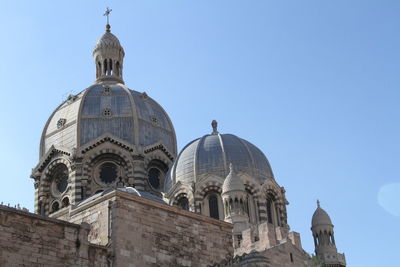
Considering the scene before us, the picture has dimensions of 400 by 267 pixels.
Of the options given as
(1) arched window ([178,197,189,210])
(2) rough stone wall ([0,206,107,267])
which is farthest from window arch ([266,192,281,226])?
(2) rough stone wall ([0,206,107,267])

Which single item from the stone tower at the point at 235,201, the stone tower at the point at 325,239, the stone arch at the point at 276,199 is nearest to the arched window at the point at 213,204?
the stone tower at the point at 235,201

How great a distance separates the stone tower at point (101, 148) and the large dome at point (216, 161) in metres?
2.43

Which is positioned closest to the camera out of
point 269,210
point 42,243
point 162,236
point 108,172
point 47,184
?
point 42,243

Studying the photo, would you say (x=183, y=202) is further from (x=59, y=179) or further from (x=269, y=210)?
(x=59, y=179)

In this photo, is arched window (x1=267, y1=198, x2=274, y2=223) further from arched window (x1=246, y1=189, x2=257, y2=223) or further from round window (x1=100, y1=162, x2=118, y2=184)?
round window (x1=100, y1=162, x2=118, y2=184)

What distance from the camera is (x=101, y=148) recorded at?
40281 millimetres

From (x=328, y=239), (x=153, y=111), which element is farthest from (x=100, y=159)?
(x=328, y=239)

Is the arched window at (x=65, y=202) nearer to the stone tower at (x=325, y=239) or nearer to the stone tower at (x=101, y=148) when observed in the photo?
the stone tower at (x=101, y=148)

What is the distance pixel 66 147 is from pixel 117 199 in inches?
797

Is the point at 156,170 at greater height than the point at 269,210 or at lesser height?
greater

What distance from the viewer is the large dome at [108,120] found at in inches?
1614

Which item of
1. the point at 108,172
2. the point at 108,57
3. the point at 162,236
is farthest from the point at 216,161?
the point at 162,236

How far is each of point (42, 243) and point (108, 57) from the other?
30.7 metres

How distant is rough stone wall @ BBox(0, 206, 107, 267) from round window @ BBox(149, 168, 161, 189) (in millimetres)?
21120
